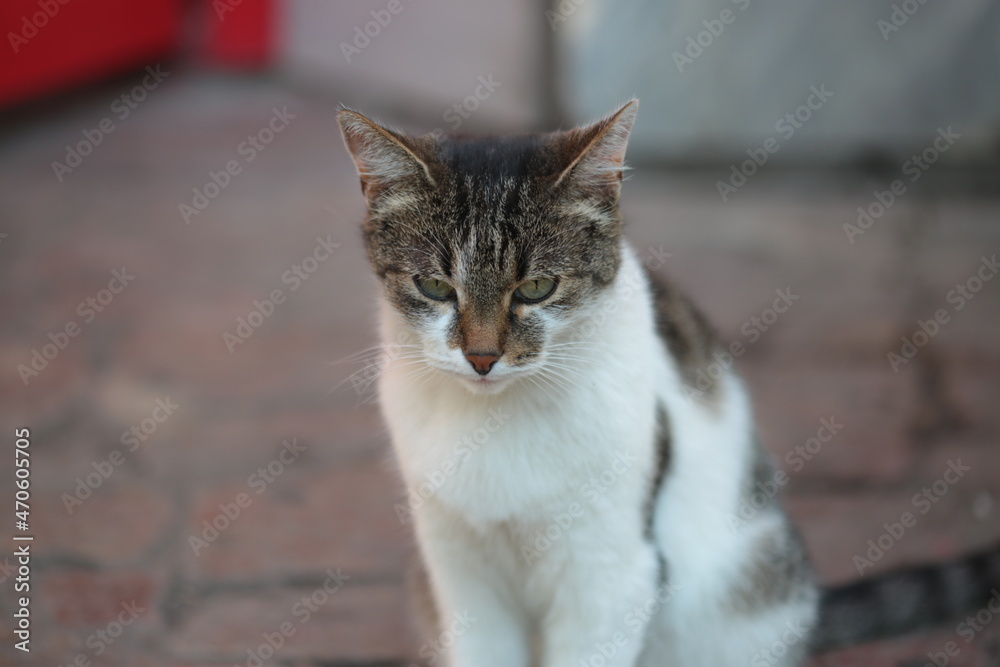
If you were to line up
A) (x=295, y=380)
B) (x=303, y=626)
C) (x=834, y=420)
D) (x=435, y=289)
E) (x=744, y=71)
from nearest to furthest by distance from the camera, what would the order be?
(x=435, y=289) → (x=303, y=626) → (x=834, y=420) → (x=295, y=380) → (x=744, y=71)

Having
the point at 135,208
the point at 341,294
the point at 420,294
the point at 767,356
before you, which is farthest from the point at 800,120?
the point at 420,294

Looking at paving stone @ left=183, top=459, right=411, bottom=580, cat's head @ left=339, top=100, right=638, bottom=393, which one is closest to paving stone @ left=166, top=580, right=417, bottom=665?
paving stone @ left=183, top=459, right=411, bottom=580

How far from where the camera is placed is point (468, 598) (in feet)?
8.44

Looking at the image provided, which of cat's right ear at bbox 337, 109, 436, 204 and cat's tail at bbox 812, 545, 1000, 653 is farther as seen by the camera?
cat's tail at bbox 812, 545, 1000, 653

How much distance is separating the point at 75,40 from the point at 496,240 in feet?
20.3

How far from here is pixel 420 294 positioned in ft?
7.76

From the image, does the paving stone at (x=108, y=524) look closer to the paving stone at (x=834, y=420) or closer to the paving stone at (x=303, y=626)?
the paving stone at (x=303, y=626)

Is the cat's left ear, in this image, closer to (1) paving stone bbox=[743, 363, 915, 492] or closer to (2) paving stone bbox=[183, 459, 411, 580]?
(2) paving stone bbox=[183, 459, 411, 580]

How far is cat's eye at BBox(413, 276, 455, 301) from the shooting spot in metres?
2.34

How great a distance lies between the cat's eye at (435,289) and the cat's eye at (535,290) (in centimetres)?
15

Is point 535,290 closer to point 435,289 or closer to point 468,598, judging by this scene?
point 435,289

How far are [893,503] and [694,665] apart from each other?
1232 millimetres

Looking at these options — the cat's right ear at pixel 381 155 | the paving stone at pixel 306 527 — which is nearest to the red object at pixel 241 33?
the paving stone at pixel 306 527

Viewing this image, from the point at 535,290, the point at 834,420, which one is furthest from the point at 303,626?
the point at 834,420
